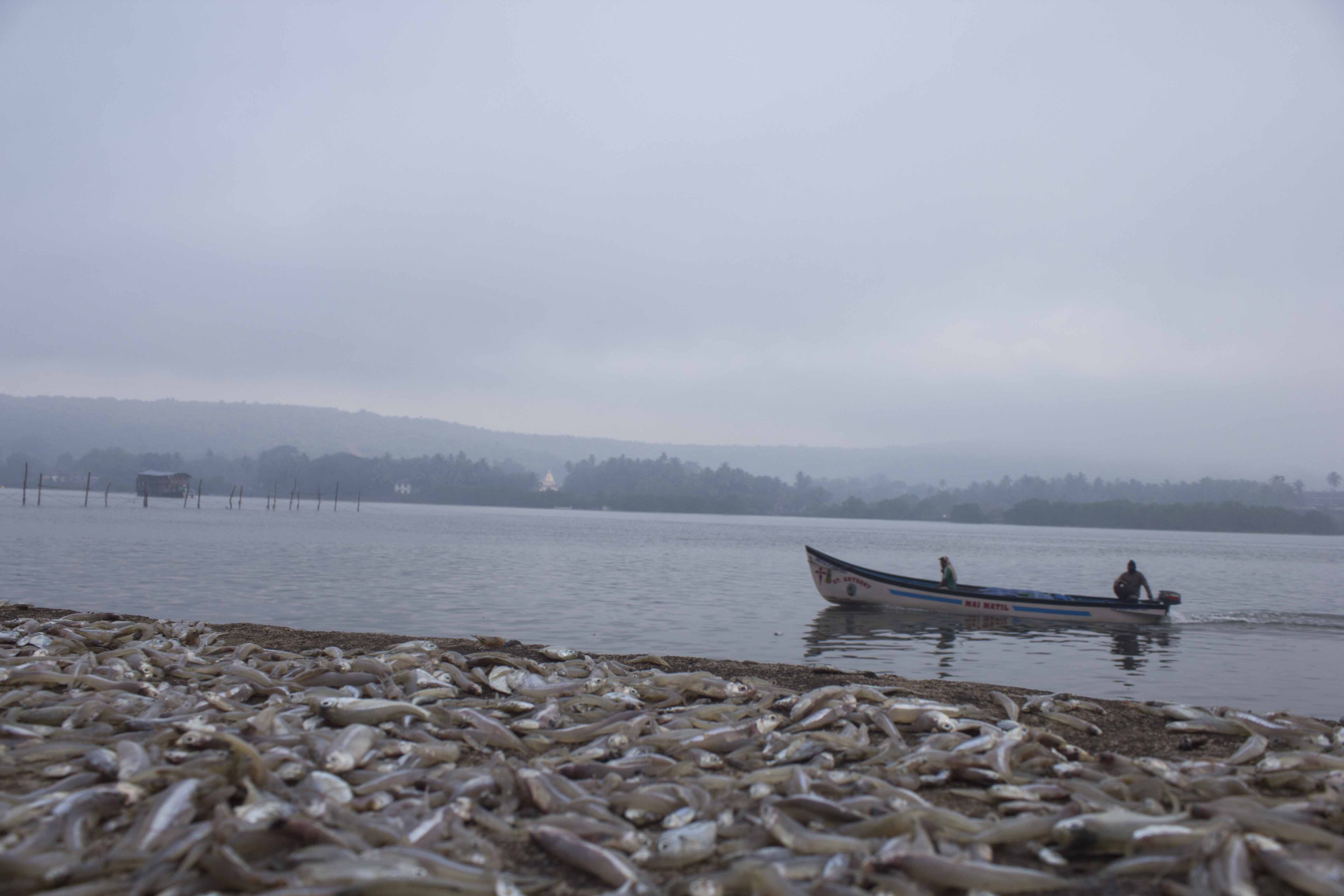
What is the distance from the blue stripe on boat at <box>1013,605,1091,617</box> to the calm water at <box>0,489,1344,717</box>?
1.93 feet

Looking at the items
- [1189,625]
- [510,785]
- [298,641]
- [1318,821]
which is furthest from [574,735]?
[1189,625]

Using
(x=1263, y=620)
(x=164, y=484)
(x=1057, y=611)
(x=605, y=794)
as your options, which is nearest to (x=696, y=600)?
(x=1057, y=611)

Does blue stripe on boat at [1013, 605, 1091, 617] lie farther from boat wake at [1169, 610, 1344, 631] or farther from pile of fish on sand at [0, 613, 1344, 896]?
pile of fish on sand at [0, 613, 1344, 896]

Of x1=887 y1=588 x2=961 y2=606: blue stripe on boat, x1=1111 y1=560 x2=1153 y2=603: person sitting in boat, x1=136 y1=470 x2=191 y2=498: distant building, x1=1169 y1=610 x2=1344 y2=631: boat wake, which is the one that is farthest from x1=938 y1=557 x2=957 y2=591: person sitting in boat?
x1=136 y1=470 x2=191 y2=498: distant building

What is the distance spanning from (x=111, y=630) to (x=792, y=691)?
977cm

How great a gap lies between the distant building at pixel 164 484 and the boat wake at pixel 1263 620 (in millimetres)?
152036

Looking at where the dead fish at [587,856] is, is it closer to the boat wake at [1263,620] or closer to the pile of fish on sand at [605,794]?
the pile of fish on sand at [605,794]

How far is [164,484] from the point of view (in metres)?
157

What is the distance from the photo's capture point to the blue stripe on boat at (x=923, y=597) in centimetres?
2603

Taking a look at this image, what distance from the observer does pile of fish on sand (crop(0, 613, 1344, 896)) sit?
463 centimetres

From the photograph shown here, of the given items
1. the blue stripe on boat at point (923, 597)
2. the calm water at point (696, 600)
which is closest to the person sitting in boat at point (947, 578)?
the blue stripe on boat at point (923, 597)

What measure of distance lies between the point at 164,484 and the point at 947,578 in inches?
6547

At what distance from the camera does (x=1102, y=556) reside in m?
77.1

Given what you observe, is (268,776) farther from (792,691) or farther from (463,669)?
(792,691)
